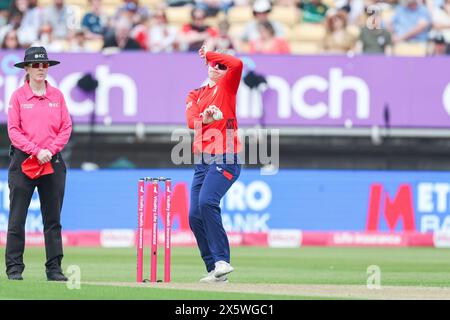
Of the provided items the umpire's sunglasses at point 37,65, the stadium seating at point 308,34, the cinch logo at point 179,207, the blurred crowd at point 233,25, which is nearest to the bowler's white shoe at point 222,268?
the umpire's sunglasses at point 37,65

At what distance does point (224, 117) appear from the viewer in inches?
468

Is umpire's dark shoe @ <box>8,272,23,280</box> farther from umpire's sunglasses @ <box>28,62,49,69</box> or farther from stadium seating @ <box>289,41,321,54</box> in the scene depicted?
stadium seating @ <box>289,41,321,54</box>

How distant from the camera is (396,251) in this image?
60.8 ft

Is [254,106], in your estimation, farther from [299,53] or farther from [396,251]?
[396,251]

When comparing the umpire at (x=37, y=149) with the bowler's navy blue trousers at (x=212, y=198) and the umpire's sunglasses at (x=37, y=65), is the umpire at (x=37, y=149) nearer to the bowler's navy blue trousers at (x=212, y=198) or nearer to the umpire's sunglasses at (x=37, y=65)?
the umpire's sunglasses at (x=37, y=65)

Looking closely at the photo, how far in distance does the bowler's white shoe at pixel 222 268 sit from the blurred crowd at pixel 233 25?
29.3 feet

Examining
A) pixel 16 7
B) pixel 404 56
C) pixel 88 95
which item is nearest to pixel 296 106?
pixel 404 56

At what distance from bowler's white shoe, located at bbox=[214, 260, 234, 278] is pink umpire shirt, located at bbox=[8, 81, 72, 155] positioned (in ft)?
6.00

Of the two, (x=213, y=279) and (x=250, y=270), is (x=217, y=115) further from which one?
(x=250, y=270)

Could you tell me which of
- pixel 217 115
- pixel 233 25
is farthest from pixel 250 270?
pixel 233 25

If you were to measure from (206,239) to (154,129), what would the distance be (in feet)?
27.4

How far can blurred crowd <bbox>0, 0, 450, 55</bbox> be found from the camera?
68.6 feet

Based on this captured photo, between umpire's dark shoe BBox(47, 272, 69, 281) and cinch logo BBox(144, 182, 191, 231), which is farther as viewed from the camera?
cinch logo BBox(144, 182, 191, 231)

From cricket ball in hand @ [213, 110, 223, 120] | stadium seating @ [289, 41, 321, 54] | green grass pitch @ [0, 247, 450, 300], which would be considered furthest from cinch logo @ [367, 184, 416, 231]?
cricket ball in hand @ [213, 110, 223, 120]
